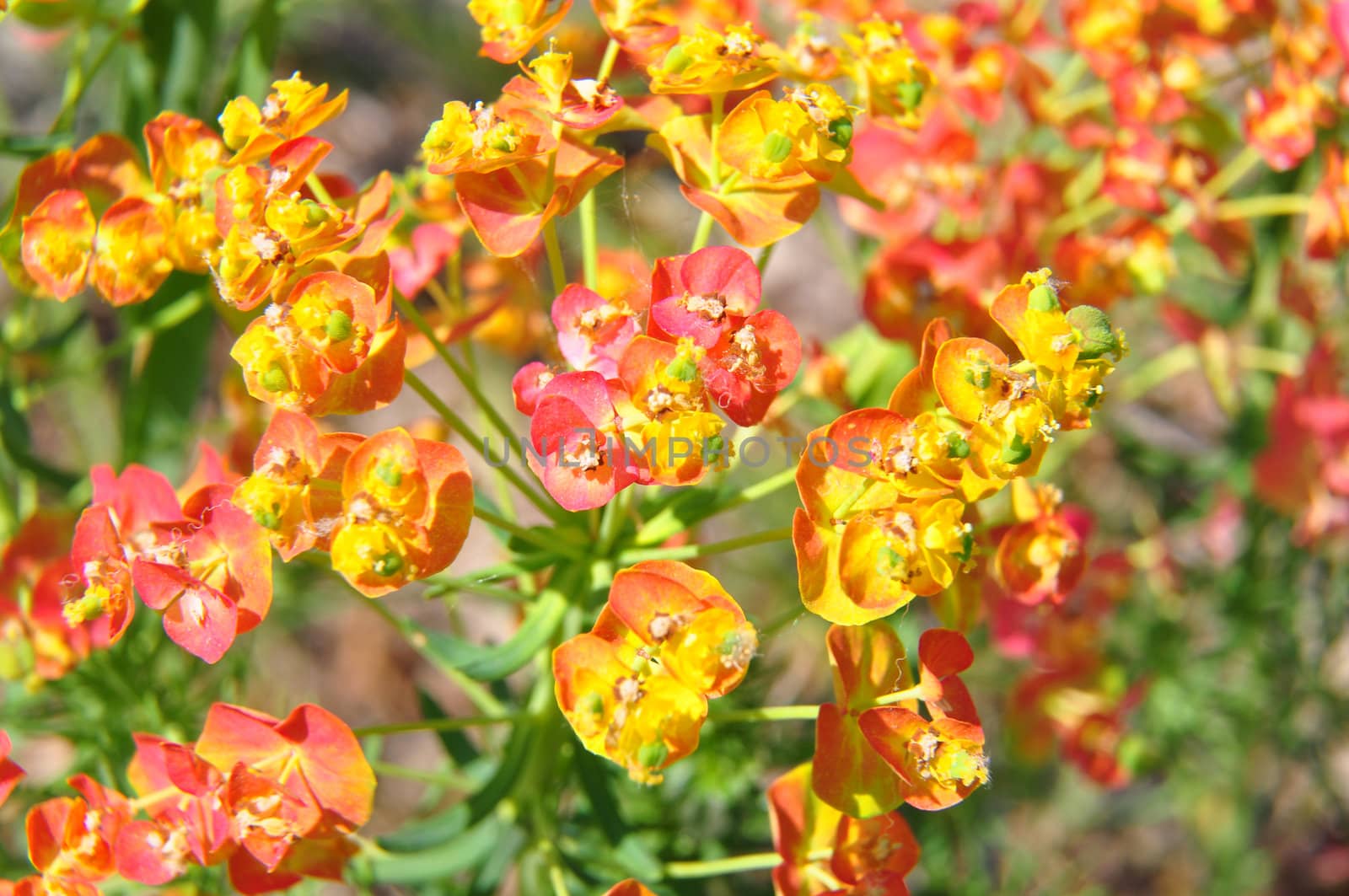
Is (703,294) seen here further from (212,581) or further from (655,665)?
(212,581)

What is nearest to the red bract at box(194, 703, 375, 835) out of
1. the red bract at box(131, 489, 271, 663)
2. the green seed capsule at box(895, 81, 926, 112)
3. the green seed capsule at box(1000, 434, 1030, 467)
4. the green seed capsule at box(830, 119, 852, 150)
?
the red bract at box(131, 489, 271, 663)

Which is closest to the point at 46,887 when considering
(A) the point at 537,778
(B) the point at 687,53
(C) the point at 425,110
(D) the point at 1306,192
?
(A) the point at 537,778

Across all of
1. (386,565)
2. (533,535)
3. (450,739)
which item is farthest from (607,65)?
(450,739)

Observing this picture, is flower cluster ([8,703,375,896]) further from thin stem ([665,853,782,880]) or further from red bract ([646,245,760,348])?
red bract ([646,245,760,348])

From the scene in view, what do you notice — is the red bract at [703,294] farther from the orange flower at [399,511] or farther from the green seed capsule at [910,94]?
the green seed capsule at [910,94]

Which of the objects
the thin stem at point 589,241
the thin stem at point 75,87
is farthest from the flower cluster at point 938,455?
the thin stem at point 75,87

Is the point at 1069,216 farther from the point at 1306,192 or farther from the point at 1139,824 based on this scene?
the point at 1139,824
